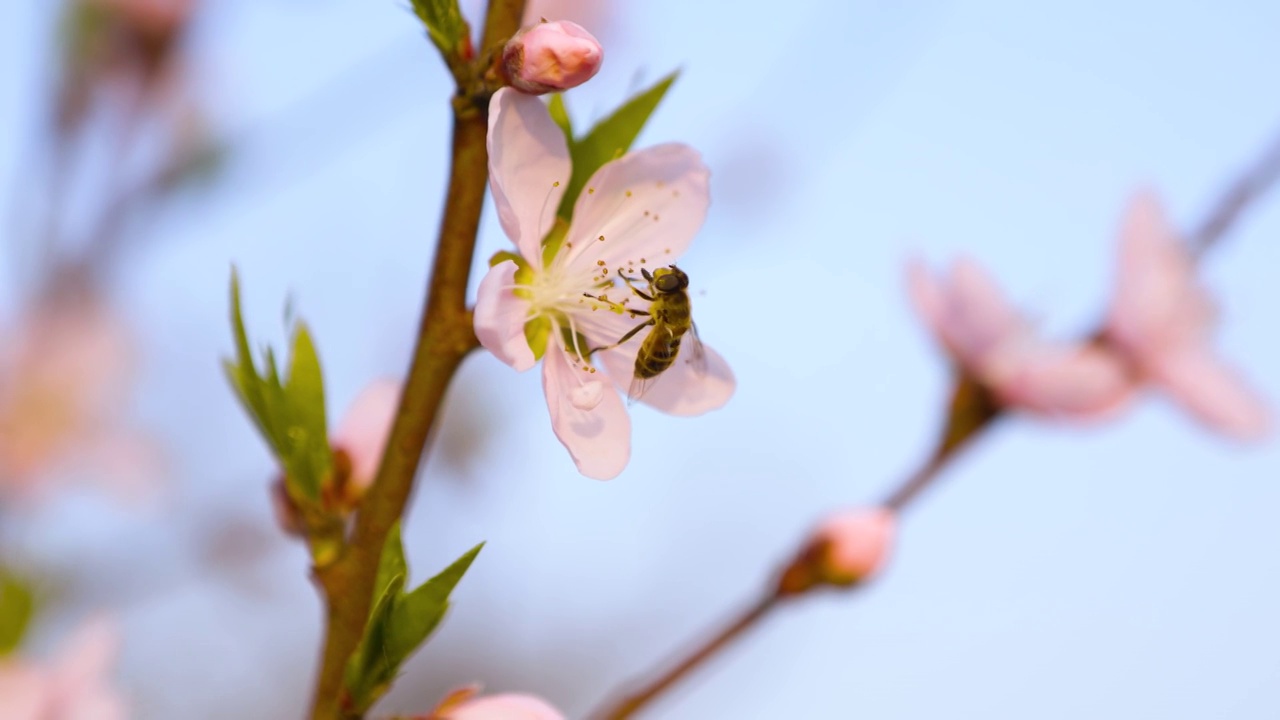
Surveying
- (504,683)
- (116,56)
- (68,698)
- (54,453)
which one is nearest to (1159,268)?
(68,698)

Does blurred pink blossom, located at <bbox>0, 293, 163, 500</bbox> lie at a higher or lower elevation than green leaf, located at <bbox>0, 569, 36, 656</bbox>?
higher

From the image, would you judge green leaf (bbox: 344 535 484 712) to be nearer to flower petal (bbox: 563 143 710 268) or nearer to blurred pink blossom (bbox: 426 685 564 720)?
blurred pink blossom (bbox: 426 685 564 720)

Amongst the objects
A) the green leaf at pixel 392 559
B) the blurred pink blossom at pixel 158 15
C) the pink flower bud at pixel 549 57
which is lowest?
the green leaf at pixel 392 559

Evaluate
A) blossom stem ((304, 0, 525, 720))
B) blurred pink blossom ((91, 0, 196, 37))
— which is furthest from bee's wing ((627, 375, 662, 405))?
blurred pink blossom ((91, 0, 196, 37))

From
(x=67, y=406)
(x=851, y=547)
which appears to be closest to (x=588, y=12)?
(x=67, y=406)

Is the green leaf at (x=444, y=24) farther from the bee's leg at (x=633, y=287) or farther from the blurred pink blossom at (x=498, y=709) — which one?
the blurred pink blossom at (x=498, y=709)

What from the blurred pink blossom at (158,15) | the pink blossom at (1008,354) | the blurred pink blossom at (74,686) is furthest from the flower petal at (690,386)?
the blurred pink blossom at (158,15)

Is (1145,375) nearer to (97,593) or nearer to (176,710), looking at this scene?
(97,593)
